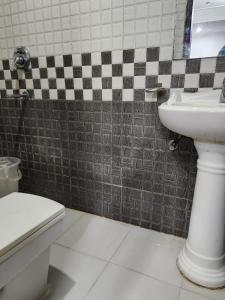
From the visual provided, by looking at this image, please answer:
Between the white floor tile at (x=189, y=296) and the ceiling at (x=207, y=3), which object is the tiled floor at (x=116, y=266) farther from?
the ceiling at (x=207, y=3)

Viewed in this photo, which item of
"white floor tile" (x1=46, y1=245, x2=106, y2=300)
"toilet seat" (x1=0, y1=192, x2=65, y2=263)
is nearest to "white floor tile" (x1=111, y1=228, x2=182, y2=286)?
"white floor tile" (x1=46, y1=245, x2=106, y2=300)

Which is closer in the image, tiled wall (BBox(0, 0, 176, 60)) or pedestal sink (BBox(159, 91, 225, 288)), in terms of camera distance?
pedestal sink (BBox(159, 91, 225, 288))

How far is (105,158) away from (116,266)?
60cm

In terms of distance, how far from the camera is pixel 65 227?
1.47 metres

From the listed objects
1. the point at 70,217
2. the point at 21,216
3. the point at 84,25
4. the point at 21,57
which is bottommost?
the point at 70,217

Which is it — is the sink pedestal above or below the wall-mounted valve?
below

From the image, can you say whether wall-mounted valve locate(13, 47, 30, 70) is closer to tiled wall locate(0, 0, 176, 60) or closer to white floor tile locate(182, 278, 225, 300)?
tiled wall locate(0, 0, 176, 60)

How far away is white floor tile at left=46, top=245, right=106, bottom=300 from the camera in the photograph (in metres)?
1.00

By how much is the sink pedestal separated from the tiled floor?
0.19 feet

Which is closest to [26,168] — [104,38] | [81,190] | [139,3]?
[81,190]

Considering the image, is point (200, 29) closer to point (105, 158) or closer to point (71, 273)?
point (105, 158)

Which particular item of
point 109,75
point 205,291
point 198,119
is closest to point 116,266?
point 205,291

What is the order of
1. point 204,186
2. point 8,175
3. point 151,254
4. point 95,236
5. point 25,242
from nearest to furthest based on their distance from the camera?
1. point 25,242
2. point 204,186
3. point 151,254
4. point 95,236
5. point 8,175

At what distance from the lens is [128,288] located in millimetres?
1012
